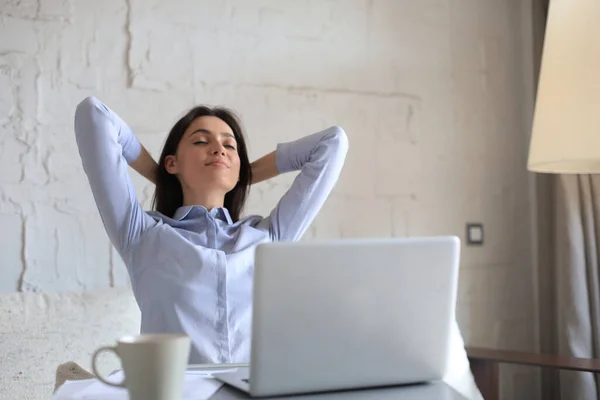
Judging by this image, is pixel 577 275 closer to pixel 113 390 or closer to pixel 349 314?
pixel 349 314

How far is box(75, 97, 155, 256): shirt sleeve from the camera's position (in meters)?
1.46

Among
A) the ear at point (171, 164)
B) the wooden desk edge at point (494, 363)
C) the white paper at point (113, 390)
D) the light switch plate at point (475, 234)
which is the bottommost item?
the wooden desk edge at point (494, 363)

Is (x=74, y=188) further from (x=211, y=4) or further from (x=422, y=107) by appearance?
(x=422, y=107)

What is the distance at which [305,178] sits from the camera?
5.49 feet

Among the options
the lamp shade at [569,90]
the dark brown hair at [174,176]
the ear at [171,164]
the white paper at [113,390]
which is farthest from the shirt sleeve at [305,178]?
the white paper at [113,390]

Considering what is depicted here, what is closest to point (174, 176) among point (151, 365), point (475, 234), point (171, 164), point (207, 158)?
point (171, 164)

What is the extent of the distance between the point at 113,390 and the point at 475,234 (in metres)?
1.77

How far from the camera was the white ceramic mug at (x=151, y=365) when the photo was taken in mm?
696

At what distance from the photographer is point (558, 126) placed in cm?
161

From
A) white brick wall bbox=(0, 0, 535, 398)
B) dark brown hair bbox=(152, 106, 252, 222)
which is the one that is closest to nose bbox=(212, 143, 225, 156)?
dark brown hair bbox=(152, 106, 252, 222)

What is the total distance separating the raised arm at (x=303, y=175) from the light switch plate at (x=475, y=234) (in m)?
0.84

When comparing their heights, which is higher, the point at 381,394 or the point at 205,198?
the point at 205,198

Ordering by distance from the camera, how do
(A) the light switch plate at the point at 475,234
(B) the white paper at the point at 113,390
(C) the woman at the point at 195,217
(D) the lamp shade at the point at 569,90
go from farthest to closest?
(A) the light switch plate at the point at 475,234 → (D) the lamp shade at the point at 569,90 → (C) the woman at the point at 195,217 → (B) the white paper at the point at 113,390

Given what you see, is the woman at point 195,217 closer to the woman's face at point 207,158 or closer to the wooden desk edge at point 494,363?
the woman's face at point 207,158
